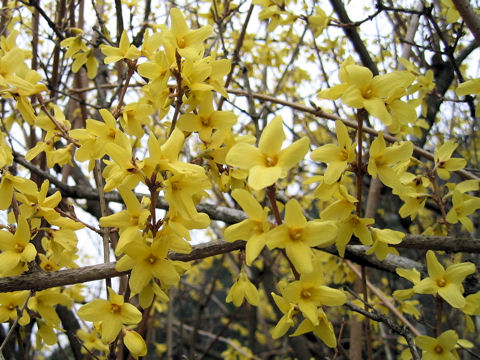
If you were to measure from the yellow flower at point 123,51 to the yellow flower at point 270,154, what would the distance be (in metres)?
0.54

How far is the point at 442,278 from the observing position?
4.13 ft

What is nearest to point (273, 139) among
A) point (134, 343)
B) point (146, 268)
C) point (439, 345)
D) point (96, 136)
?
point (146, 268)

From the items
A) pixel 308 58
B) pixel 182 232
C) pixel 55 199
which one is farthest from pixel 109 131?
pixel 308 58

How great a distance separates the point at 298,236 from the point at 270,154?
7.7 inches

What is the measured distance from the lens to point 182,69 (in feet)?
3.44

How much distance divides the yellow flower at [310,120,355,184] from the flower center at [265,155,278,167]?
143mm

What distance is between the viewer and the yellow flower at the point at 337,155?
1.01 m

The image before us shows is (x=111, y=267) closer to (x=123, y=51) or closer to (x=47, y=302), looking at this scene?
(x=47, y=302)

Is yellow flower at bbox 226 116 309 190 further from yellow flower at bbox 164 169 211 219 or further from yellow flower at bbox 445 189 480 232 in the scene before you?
yellow flower at bbox 445 189 480 232

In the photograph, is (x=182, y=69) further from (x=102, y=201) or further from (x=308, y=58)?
(x=308, y=58)

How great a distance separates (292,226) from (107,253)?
0.63 m

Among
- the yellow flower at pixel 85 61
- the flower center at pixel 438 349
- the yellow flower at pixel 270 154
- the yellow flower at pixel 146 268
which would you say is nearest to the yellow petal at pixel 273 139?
the yellow flower at pixel 270 154

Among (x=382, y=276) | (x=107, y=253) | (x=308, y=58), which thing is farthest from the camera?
(x=382, y=276)

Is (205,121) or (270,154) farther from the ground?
(205,121)
